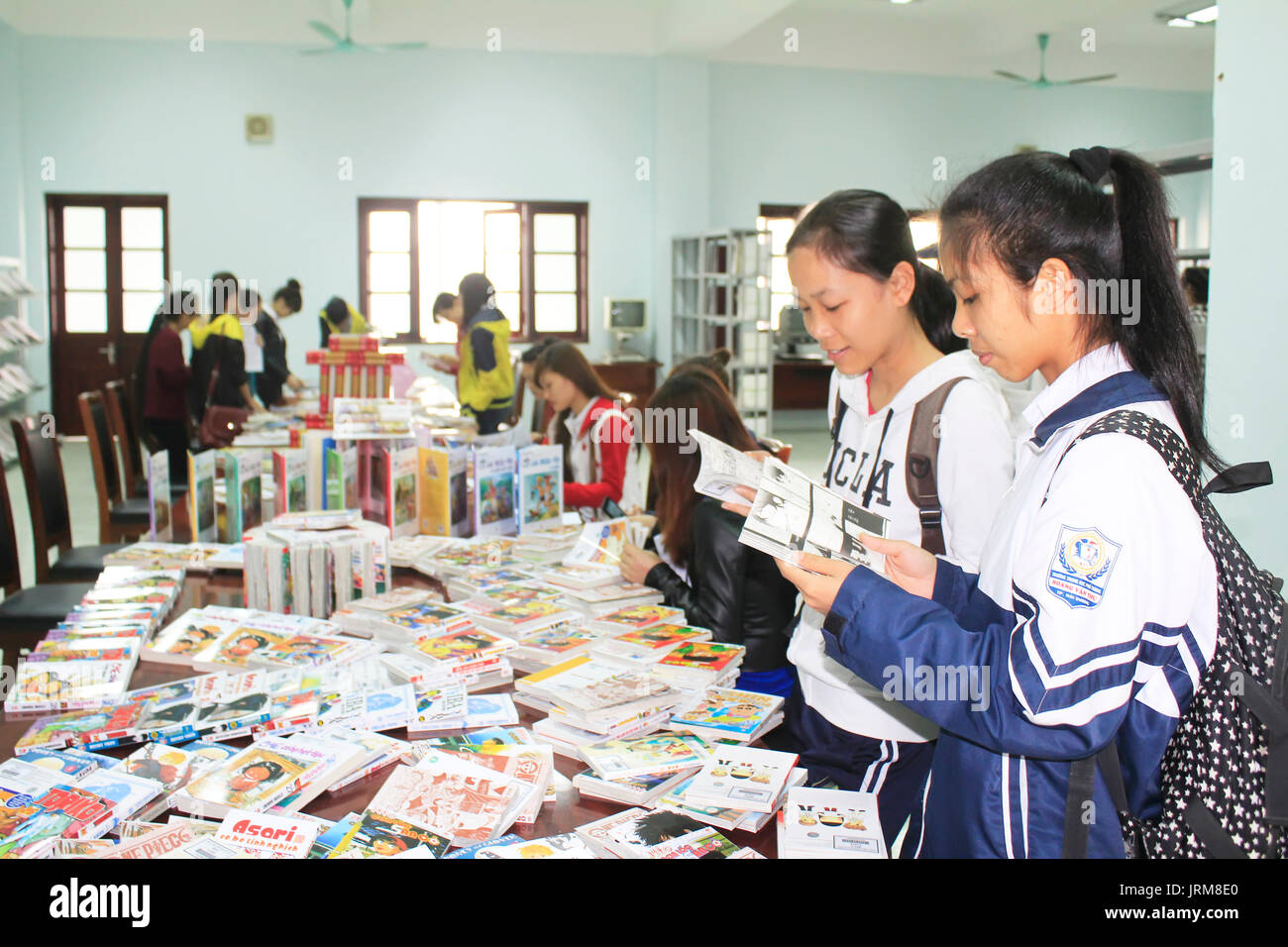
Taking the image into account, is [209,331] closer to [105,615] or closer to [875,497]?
[105,615]

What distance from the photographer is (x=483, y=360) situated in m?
7.21

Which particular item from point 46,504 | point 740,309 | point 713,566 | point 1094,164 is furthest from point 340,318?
point 1094,164

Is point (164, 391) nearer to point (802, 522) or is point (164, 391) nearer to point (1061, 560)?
point (802, 522)

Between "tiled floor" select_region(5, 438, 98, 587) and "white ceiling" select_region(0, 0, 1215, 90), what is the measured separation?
13.5 feet

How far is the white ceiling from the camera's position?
35.0 feet

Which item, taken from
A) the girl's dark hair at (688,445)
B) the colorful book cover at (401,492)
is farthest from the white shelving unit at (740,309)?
the girl's dark hair at (688,445)

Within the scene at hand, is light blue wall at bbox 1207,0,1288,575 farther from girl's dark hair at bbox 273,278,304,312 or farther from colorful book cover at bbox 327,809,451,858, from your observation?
girl's dark hair at bbox 273,278,304,312

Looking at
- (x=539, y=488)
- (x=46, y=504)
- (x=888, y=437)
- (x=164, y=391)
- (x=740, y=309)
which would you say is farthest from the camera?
(x=740, y=309)

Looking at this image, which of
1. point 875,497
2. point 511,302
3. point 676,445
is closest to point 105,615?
point 676,445

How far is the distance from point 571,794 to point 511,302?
34.3 feet

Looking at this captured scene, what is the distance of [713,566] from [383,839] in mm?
1087

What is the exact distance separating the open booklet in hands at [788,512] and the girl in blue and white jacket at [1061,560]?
1.8 inches

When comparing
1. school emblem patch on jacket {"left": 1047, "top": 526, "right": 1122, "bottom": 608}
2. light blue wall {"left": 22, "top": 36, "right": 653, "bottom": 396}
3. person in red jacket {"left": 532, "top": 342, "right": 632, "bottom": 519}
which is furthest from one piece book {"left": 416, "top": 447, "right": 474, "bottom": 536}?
light blue wall {"left": 22, "top": 36, "right": 653, "bottom": 396}

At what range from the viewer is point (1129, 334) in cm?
125
